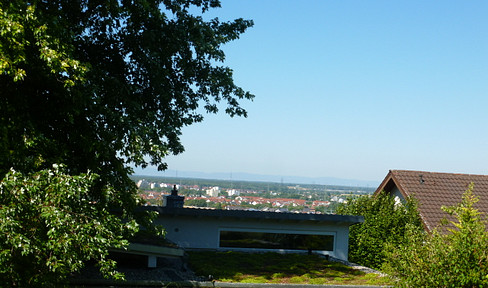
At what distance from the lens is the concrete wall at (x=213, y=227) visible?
20.0 metres

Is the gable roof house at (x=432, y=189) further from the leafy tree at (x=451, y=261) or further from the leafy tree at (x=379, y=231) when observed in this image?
the leafy tree at (x=451, y=261)

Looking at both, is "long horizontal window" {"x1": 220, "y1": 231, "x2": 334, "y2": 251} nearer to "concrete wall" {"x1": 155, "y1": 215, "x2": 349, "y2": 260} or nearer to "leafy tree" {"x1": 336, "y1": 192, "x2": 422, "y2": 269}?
"concrete wall" {"x1": 155, "y1": 215, "x2": 349, "y2": 260}

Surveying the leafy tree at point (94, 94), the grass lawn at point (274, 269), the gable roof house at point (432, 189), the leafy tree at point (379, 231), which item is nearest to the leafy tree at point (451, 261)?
the grass lawn at point (274, 269)

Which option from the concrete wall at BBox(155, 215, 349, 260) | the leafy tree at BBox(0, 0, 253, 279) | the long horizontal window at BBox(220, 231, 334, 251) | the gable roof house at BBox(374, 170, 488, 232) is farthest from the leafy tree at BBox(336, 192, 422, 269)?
the leafy tree at BBox(0, 0, 253, 279)

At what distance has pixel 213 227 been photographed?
20.5m

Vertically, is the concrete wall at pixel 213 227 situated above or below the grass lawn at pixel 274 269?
above

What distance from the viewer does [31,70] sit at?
34.0ft

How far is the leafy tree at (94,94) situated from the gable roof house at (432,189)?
1274 cm

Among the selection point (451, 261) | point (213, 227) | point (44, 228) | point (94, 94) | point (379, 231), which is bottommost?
point (379, 231)

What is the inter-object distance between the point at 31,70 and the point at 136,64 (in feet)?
16.0

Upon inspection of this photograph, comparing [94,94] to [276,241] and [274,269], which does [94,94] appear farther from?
[276,241]

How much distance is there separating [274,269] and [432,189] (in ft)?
44.9

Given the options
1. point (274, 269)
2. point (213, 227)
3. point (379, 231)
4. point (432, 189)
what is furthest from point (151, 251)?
point (432, 189)

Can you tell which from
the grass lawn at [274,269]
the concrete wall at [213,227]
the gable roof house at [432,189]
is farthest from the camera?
the gable roof house at [432,189]
